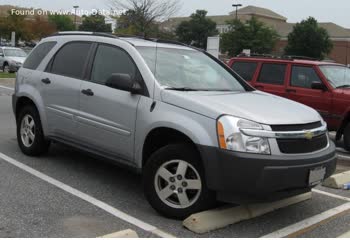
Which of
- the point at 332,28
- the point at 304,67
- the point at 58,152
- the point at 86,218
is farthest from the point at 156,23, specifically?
the point at 332,28

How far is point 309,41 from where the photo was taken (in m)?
73.4

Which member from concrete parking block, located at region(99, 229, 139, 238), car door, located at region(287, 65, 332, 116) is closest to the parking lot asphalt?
concrete parking block, located at region(99, 229, 139, 238)

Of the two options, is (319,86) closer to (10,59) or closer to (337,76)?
(337,76)

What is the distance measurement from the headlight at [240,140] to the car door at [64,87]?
86.2 inches

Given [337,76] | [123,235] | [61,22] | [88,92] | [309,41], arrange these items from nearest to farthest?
1. [123,235]
2. [88,92]
3. [337,76]
4. [309,41]
5. [61,22]

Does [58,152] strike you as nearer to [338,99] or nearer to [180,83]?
[180,83]

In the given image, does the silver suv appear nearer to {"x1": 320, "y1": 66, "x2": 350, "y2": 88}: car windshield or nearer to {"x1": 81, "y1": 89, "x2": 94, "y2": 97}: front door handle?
{"x1": 81, "y1": 89, "x2": 94, "y2": 97}: front door handle

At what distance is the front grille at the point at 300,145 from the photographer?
4.28 m

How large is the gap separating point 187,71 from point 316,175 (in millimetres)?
1839

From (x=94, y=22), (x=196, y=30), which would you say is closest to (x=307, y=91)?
(x=94, y=22)

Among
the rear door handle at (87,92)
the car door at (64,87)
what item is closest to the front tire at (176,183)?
the rear door handle at (87,92)

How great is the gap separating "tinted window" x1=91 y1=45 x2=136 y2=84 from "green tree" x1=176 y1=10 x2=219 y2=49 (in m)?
71.1

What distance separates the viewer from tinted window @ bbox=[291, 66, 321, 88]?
9500 mm

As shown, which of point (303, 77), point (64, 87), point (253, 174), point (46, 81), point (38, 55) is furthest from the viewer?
point (303, 77)
